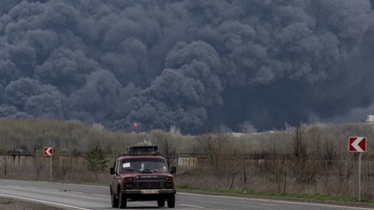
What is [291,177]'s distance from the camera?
54344mm

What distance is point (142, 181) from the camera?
25938mm

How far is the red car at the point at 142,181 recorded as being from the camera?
84.8 feet

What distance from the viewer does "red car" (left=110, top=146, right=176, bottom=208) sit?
25.9 m

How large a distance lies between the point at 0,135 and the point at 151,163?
93286 mm

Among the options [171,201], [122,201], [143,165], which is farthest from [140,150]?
[122,201]

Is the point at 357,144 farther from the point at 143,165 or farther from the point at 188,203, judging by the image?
the point at 143,165

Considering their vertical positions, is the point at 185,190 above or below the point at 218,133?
below

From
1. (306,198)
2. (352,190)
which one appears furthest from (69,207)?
(352,190)

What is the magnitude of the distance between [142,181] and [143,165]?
1.50 meters

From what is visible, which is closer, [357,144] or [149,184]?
[149,184]

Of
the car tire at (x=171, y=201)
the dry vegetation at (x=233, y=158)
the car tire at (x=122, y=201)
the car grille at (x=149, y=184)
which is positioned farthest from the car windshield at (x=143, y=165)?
the dry vegetation at (x=233, y=158)

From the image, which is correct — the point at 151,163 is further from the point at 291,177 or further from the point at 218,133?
the point at 218,133

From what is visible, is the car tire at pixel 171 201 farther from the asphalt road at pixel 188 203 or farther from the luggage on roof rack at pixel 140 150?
the luggage on roof rack at pixel 140 150

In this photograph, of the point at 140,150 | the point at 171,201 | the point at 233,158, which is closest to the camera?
the point at 171,201
